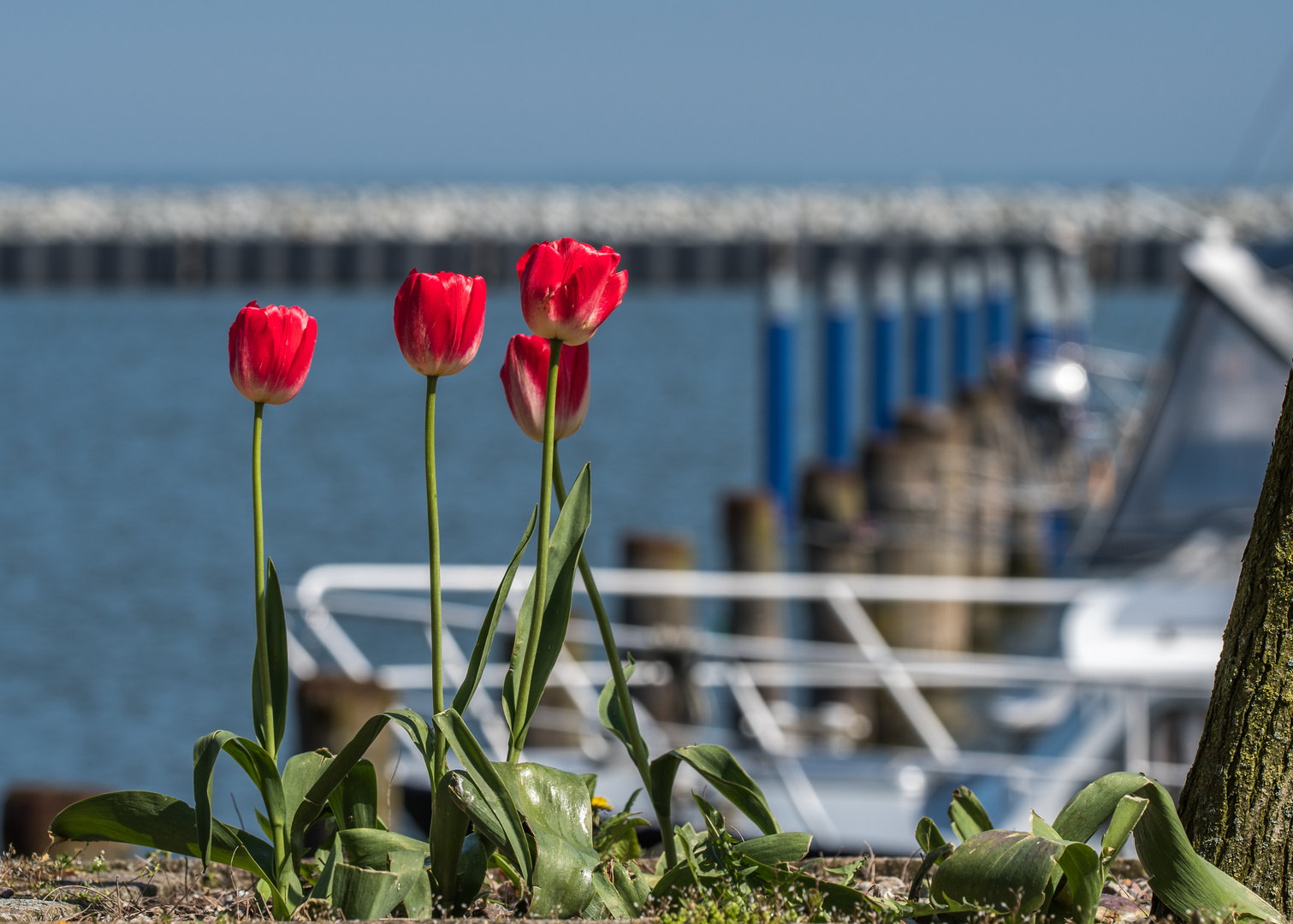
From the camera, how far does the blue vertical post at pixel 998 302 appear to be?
2770 cm

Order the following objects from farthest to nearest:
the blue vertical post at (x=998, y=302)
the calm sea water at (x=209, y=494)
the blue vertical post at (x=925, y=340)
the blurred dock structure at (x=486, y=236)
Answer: the blurred dock structure at (x=486, y=236) < the blue vertical post at (x=998, y=302) < the blue vertical post at (x=925, y=340) < the calm sea water at (x=209, y=494)

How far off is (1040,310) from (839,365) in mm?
7457

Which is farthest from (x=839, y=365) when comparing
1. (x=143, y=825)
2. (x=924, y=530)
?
(x=143, y=825)

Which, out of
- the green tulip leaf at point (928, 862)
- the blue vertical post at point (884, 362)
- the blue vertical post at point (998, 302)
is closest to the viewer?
the green tulip leaf at point (928, 862)

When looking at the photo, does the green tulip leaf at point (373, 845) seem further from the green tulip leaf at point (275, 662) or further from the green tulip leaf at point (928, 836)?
the green tulip leaf at point (928, 836)

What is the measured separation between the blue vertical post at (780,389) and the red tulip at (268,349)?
13617 mm

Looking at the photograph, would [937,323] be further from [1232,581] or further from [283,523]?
[1232,581]

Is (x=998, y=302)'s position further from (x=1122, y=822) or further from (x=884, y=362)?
(x=1122, y=822)

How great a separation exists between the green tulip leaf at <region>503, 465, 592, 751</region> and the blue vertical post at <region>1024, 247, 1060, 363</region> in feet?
66.2

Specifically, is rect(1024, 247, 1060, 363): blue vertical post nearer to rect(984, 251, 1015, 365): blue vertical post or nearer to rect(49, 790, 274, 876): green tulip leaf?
rect(984, 251, 1015, 365): blue vertical post

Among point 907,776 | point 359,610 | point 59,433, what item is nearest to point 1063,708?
point 907,776

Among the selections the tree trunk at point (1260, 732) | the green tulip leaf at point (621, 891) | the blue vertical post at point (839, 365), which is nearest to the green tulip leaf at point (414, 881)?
the green tulip leaf at point (621, 891)

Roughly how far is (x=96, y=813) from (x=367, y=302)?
84.6 metres

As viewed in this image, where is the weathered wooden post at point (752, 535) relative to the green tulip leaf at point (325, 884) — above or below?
below
